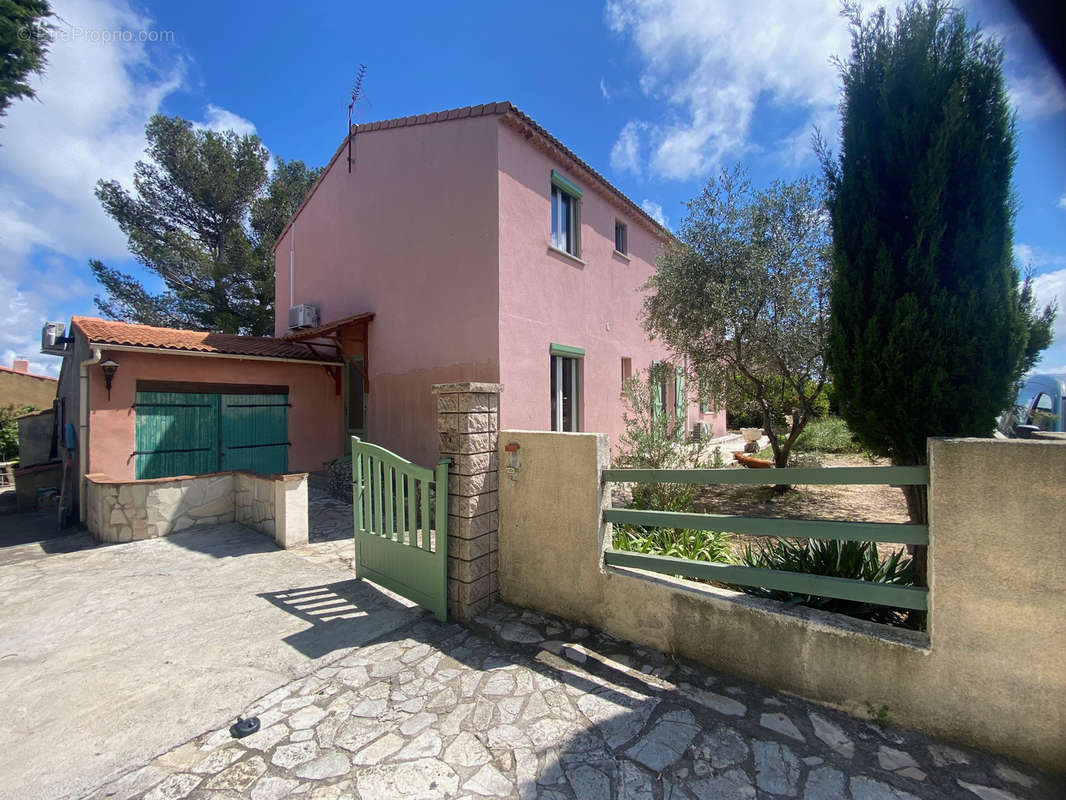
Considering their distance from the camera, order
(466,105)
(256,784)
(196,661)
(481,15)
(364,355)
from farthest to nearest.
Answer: (364,355)
(466,105)
(481,15)
(196,661)
(256,784)

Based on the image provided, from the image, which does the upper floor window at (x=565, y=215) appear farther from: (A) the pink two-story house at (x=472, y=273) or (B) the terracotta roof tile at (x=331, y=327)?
(B) the terracotta roof tile at (x=331, y=327)

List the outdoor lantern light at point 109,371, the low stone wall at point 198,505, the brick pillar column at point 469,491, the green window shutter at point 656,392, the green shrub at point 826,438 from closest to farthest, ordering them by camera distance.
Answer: the brick pillar column at point 469,491
the low stone wall at point 198,505
the green window shutter at point 656,392
the outdoor lantern light at point 109,371
the green shrub at point 826,438

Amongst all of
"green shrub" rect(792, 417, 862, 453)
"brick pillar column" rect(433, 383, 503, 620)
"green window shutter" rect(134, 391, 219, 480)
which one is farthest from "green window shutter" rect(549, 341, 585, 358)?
"green window shutter" rect(134, 391, 219, 480)

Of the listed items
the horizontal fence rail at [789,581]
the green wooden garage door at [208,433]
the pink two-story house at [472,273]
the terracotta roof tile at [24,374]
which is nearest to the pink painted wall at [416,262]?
the pink two-story house at [472,273]

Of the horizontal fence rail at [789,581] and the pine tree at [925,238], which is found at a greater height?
the pine tree at [925,238]

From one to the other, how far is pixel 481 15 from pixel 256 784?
1034 cm

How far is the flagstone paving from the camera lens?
218cm

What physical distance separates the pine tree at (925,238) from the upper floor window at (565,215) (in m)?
6.48

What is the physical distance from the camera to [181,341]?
8.74 m

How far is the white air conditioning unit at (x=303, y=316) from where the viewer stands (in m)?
11.2

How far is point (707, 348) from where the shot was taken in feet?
27.1

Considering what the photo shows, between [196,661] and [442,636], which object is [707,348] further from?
[196,661]

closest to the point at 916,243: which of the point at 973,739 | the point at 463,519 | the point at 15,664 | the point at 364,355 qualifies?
the point at 973,739

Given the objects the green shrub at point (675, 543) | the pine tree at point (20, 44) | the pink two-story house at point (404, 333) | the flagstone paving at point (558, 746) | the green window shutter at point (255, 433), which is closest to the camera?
the flagstone paving at point (558, 746)
